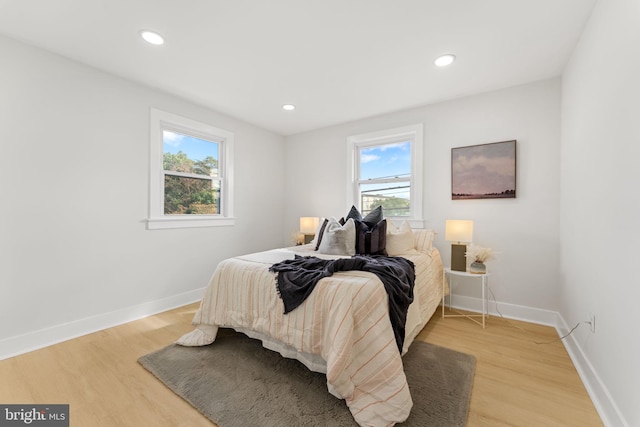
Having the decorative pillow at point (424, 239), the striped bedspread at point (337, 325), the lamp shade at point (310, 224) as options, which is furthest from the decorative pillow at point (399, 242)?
the lamp shade at point (310, 224)

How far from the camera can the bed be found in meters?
1.48

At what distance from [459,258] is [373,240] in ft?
3.20

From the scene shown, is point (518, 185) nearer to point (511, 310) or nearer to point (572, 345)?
point (511, 310)

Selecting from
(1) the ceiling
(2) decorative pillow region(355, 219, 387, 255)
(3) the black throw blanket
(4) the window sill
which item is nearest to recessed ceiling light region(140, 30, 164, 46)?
(1) the ceiling

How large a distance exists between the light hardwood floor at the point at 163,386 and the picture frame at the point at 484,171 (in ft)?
4.78

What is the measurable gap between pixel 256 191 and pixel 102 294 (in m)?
2.33

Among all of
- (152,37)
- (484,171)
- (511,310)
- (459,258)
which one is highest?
(152,37)

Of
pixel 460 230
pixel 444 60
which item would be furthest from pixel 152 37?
pixel 460 230

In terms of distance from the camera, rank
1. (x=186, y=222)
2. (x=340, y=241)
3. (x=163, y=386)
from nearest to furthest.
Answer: (x=163, y=386) → (x=340, y=241) → (x=186, y=222)

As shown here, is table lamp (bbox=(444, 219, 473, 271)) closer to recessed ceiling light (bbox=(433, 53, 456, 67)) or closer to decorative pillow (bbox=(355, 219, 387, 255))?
decorative pillow (bbox=(355, 219, 387, 255))

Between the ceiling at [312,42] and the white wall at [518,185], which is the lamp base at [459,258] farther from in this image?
Answer: the ceiling at [312,42]

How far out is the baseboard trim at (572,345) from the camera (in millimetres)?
1425

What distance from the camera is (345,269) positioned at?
1977 mm

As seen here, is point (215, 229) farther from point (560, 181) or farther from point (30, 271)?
point (560, 181)
